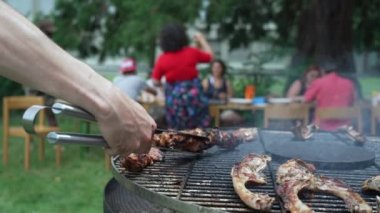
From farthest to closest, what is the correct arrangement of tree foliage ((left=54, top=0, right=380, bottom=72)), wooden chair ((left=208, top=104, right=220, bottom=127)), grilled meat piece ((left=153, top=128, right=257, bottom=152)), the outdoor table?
tree foliage ((left=54, top=0, right=380, bottom=72)) → wooden chair ((left=208, top=104, right=220, bottom=127)) → the outdoor table → grilled meat piece ((left=153, top=128, right=257, bottom=152))

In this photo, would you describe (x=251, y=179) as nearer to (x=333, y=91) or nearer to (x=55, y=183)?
(x=55, y=183)

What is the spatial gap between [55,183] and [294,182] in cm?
512

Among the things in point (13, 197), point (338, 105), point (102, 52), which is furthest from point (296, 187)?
point (102, 52)

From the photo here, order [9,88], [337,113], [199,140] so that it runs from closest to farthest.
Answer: [199,140] → [337,113] → [9,88]

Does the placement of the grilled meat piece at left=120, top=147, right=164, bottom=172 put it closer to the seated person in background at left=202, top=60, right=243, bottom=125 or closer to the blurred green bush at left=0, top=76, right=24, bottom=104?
the seated person in background at left=202, top=60, right=243, bottom=125

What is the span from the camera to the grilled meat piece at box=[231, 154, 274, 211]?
2.04 m

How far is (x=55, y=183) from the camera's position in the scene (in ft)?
22.4

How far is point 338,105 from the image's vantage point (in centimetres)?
725

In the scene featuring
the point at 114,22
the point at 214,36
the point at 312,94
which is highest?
the point at 114,22

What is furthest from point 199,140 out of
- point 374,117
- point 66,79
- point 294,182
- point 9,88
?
point 9,88

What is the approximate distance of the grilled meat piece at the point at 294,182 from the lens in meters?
2.04

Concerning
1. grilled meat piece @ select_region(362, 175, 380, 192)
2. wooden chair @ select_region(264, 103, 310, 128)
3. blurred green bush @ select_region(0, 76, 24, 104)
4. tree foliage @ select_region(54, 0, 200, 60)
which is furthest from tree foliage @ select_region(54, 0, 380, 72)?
grilled meat piece @ select_region(362, 175, 380, 192)

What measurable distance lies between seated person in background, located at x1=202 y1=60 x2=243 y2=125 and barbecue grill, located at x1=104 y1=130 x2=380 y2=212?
510 cm

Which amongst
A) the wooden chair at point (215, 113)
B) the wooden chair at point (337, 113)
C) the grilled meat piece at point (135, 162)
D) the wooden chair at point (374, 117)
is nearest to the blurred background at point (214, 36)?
the wooden chair at point (215, 113)
